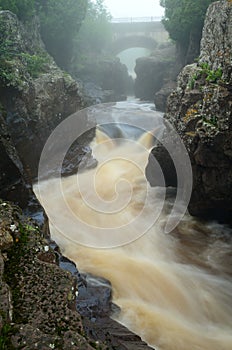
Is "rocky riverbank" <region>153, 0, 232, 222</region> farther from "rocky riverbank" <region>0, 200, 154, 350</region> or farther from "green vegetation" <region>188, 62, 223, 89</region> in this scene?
"rocky riverbank" <region>0, 200, 154, 350</region>

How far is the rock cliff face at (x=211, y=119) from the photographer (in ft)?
22.4

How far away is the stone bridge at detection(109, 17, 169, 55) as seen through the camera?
3556 centimetres

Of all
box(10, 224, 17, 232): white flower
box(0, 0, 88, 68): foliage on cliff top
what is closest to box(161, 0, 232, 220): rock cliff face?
box(10, 224, 17, 232): white flower

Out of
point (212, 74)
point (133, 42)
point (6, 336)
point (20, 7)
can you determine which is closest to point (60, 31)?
point (20, 7)

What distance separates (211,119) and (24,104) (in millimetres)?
5825

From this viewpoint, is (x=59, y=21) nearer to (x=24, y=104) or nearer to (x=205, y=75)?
(x=24, y=104)

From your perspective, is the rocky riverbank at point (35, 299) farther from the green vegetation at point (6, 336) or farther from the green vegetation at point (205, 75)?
the green vegetation at point (205, 75)

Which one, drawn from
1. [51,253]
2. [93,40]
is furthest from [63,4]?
[51,253]

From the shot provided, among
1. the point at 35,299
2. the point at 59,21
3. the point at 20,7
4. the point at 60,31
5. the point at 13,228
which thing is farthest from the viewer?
the point at 60,31

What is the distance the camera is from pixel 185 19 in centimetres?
1839

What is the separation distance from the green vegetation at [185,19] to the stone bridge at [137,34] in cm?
1461

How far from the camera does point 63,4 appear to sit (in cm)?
1970

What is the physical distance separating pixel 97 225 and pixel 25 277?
5.14 meters

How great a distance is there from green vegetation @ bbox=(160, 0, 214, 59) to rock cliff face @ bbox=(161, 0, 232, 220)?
9.94m
